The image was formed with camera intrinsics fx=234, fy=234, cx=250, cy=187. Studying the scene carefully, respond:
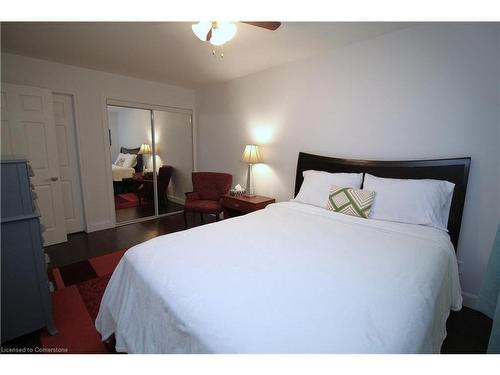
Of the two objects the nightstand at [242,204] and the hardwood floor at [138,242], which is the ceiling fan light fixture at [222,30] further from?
the hardwood floor at [138,242]

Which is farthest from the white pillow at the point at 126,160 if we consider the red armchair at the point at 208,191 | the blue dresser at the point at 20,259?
the blue dresser at the point at 20,259

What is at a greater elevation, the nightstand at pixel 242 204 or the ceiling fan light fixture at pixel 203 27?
the ceiling fan light fixture at pixel 203 27

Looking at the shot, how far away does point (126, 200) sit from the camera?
4102 mm

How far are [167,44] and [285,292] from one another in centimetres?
265

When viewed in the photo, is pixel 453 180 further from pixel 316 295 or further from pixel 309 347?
pixel 309 347

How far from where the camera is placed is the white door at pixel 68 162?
10.4 feet

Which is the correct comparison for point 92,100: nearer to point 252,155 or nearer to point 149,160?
point 149,160

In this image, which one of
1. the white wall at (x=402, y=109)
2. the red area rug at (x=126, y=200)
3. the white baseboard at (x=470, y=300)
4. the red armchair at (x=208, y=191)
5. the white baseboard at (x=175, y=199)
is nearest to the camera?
the white wall at (x=402, y=109)

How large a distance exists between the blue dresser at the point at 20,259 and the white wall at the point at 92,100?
221cm

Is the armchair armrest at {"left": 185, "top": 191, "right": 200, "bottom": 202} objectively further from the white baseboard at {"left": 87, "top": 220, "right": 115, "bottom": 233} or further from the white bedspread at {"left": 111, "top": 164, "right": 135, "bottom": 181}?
the white baseboard at {"left": 87, "top": 220, "right": 115, "bottom": 233}

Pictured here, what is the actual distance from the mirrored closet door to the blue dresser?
245 cm

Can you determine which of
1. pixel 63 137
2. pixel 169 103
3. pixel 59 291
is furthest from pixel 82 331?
pixel 169 103

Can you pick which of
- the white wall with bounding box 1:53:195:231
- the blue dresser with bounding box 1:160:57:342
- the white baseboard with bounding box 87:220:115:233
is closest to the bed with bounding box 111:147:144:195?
the white wall with bounding box 1:53:195:231

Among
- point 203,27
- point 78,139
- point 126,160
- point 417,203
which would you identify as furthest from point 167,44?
point 417,203
